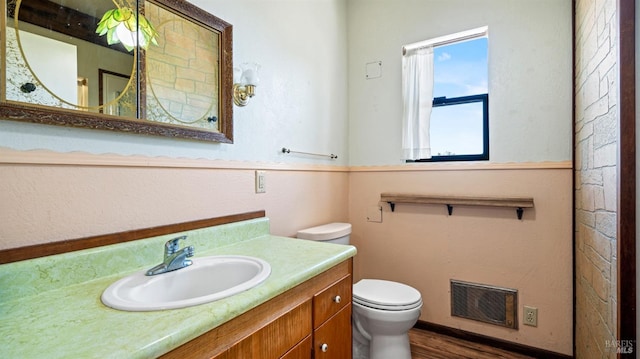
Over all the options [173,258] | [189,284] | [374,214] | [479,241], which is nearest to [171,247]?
[173,258]

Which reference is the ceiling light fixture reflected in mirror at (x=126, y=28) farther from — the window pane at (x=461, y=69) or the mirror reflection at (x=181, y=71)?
the window pane at (x=461, y=69)

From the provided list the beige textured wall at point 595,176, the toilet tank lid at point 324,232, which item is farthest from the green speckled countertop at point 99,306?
the beige textured wall at point 595,176

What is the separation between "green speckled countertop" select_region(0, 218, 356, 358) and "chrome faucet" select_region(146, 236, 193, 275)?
3.4 inches

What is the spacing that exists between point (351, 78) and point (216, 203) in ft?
5.31

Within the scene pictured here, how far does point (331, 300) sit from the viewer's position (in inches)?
45.5

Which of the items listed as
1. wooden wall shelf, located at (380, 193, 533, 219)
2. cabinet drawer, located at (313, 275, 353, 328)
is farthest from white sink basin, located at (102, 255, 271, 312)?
wooden wall shelf, located at (380, 193, 533, 219)

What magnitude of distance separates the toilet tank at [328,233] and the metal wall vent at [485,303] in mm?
826

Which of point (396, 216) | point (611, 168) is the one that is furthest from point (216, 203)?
point (611, 168)

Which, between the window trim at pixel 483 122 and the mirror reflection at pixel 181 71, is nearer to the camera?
the mirror reflection at pixel 181 71

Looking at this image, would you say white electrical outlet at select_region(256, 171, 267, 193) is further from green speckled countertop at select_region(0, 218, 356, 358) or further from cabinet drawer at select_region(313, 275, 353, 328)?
cabinet drawer at select_region(313, 275, 353, 328)

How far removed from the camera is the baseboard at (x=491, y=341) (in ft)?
5.92

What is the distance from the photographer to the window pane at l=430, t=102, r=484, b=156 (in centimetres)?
205

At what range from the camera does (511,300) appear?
1.89 metres

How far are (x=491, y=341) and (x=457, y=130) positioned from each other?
4.66 feet
